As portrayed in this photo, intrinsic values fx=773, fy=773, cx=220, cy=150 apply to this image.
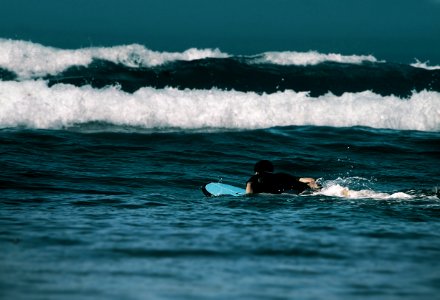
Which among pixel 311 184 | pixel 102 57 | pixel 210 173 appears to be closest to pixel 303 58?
pixel 102 57

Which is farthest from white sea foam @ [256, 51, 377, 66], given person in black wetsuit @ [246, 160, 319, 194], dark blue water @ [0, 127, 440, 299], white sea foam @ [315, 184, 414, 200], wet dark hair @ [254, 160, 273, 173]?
white sea foam @ [315, 184, 414, 200]

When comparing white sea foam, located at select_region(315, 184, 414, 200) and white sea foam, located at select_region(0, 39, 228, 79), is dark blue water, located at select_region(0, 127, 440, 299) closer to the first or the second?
white sea foam, located at select_region(315, 184, 414, 200)

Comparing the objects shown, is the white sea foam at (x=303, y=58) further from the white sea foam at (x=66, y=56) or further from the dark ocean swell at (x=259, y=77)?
the white sea foam at (x=66, y=56)

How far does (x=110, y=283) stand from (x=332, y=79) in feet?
86.7

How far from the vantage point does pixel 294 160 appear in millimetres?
17375

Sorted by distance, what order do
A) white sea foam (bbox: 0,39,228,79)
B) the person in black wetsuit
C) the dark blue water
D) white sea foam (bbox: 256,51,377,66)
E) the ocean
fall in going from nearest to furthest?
the dark blue water, the ocean, the person in black wetsuit, white sea foam (bbox: 0,39,228,79), white sea foam (bbox: 256,51,377,66)

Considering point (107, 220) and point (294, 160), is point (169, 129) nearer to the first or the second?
point (294, 160)

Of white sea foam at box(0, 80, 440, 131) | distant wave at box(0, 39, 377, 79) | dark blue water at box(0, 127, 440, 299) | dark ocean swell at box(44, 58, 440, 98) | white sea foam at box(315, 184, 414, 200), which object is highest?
distant wave at box(0, 39, 377, 79)

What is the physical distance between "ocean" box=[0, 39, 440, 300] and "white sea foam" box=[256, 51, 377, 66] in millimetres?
86

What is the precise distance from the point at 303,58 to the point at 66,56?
10.1 m

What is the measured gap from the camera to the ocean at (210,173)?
22.0 ft

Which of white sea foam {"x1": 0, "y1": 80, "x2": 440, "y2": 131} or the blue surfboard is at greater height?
white sea foam {"x1": 0, "y1": 80, "x2": 440, "y2": 131}

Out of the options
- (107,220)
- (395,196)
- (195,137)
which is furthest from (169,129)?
(107,220)

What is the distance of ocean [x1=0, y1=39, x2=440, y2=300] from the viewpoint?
672 cm
